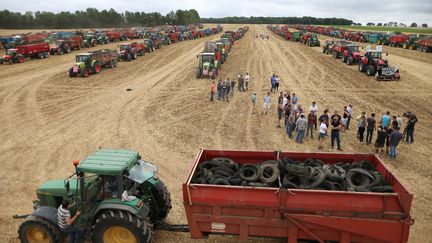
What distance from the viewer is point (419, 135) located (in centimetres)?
1457

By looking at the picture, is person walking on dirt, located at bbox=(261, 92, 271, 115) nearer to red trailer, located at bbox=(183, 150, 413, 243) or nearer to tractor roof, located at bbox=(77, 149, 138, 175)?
red trailer, located at bbox=(183, 150, 413, 243)

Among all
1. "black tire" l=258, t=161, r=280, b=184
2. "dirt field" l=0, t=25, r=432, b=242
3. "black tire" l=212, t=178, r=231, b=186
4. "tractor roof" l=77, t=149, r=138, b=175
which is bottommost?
"dirt field" l=0, t=25, r=432, b=242

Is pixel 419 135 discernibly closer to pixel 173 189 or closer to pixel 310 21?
pixel 173 189

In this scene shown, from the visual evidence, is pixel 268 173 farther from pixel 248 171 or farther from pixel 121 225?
pixel 121 225

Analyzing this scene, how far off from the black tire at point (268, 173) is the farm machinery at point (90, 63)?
899 inches

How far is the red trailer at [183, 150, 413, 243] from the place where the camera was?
5996mm

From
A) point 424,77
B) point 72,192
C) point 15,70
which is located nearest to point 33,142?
point 72,192

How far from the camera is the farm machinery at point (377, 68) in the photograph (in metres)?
25.1

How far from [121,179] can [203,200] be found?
1.55 metres

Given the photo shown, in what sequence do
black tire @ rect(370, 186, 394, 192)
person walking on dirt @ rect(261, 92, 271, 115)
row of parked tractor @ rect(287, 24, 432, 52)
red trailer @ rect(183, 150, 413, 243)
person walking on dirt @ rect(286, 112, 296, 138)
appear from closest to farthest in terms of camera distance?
red trailer @ rect(183, 150, 413, 243)
black tire @ rect(370, 186, 394, 192)
person walking on dirt @ rect(286, 112, 296, 138)
person walking on dirt @ rect(261, 92, 271, 115)
row of parked tractor @ rect(287, 24, 432, 52)

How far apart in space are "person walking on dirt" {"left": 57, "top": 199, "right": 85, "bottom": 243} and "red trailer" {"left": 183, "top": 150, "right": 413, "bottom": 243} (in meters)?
2.07

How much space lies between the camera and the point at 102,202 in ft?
21.6

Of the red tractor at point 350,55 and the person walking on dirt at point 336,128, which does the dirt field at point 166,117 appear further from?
the red tractor at point 350,55

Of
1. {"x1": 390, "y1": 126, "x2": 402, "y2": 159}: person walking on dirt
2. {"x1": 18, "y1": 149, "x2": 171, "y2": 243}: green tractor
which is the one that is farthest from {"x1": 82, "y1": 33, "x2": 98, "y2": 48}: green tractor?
{"x1": 18, "y1": 149, "x2": 171, "y2": 243}: green tractor
